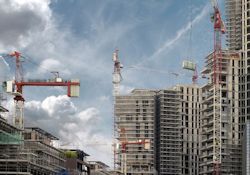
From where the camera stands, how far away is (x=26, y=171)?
19700 centimetres

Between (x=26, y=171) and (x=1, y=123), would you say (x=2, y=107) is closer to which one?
(x=1, y=123)

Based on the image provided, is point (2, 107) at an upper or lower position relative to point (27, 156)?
upper

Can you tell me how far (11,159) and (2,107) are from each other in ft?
48.4

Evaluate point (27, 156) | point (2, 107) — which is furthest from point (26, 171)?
point (2, 107)

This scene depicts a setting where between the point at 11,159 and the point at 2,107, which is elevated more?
the point at 2,107

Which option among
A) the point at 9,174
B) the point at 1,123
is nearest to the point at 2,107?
the point at 1,123

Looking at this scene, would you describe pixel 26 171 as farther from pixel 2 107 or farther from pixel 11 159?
pixel 2 107

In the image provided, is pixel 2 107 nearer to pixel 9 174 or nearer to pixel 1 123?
pixel 1 123

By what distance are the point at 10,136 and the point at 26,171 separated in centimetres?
1070

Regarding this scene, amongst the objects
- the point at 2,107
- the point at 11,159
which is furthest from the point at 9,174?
the point at 2,107

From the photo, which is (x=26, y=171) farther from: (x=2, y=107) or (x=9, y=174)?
(x=2, y=107)

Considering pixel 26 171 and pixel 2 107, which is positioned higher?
pixel 2 107

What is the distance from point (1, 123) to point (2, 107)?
22.1 feet

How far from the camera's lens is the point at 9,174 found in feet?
640
